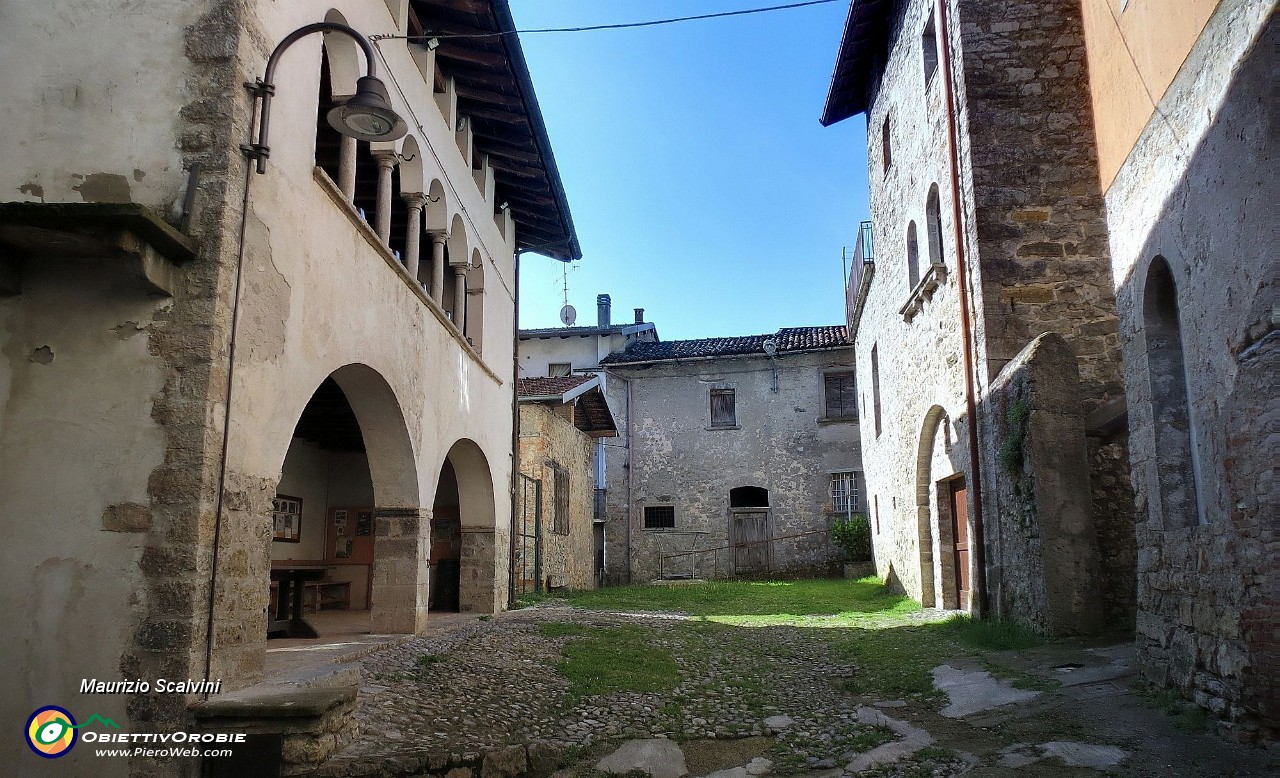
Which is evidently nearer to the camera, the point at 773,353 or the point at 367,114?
the point at 367,114

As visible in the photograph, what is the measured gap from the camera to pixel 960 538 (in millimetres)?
10781

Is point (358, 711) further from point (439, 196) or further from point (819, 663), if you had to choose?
point (439, 196)

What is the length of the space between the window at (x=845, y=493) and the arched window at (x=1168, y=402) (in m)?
18.3

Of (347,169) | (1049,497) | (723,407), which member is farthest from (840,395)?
(347,169)

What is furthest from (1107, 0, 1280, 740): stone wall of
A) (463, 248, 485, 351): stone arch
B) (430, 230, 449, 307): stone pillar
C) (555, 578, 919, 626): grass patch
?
(463, 248, 485, 351): stone arch

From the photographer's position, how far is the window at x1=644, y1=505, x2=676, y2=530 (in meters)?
24.6

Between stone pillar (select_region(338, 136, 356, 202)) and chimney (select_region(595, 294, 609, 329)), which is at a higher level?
chimney (select_region(595, 294, 609, 329))

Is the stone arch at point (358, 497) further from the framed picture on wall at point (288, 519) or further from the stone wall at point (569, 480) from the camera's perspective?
the stone wall at point (569, 480)

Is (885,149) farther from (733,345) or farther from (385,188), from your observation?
(733,345)

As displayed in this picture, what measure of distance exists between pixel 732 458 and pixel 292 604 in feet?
56.1

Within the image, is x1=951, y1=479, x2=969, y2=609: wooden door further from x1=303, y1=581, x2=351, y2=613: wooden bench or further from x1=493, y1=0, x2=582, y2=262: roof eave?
x1=303, y1=581, x2=351, y2=613: wooden bench

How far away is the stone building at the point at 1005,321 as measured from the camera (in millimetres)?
7535

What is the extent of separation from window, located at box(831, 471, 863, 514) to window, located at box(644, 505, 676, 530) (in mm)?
4471

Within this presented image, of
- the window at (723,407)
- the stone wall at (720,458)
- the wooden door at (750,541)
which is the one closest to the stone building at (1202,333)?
the stone wall at (720,458)
